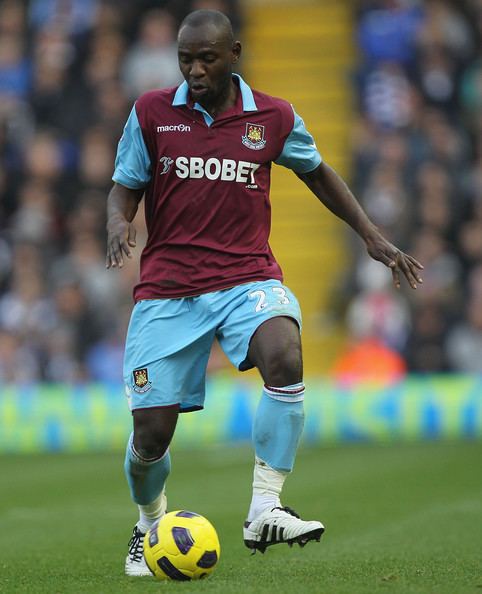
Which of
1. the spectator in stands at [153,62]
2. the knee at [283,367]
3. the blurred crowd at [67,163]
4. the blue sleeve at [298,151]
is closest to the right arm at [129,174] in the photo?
the blue sleeve at [298,151]

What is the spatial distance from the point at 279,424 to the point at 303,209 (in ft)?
44.7

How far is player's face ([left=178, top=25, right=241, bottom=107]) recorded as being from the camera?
6.57 meters

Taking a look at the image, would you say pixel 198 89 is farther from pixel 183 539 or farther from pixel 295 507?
pixel 295 507

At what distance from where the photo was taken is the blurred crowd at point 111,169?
54.5ft

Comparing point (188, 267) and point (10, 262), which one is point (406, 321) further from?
point (188, 267)

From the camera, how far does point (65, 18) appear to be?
20.5 meters

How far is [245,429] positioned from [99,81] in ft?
19.5

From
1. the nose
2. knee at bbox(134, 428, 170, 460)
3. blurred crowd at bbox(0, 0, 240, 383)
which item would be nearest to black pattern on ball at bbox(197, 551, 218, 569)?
knee at bbox(134, 428, 170, 460)

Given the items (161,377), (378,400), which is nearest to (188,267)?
(161,377)

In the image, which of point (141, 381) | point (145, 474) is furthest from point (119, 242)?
point (145, 474)

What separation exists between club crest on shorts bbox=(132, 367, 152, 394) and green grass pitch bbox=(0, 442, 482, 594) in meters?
0.92

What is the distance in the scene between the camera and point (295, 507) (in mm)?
10164

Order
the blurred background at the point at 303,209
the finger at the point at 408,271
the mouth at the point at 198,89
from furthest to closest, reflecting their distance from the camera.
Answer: the blurred background at the point at 303,209
the finger at the point at 408,271
the mouth at the point at 198,89

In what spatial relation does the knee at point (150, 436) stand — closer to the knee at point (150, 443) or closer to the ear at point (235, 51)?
the knee at point (150, 443)
